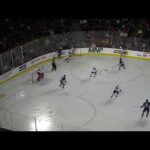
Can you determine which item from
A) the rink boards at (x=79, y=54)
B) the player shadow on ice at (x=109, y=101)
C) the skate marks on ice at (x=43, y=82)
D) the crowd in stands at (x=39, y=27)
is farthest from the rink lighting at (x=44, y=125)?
the crowd in stands at (x=39, y=27)

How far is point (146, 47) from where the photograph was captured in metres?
17.7

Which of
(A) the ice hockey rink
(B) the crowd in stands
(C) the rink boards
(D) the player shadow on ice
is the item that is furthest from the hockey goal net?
(D) the player shadow on ice

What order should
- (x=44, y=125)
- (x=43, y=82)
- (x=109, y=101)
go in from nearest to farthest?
1. (x=44, y=125)
2. (x=109, y=101)
3. (x=43, y=82)

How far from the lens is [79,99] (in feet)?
43.4

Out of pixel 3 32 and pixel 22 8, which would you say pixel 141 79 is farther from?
pixel 22 8

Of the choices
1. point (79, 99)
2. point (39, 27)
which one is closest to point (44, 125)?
point (79, 99)

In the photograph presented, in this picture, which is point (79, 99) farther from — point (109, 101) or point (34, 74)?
point (34, 74)

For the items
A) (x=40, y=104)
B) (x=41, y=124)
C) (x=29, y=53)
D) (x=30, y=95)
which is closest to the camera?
(x=41, y=124)

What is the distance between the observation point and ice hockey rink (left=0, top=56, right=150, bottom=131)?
35.8 feet

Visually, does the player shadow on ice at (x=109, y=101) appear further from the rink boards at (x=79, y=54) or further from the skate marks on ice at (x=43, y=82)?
the rink boards at (x=79, y=54)

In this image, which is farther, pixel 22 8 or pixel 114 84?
pixel 114 84

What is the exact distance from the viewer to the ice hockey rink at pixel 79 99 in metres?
10.9
